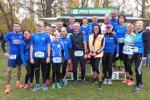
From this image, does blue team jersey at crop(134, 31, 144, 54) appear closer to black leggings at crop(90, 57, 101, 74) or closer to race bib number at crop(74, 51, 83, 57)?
black leggings at crop(90, 57, 101, 74)

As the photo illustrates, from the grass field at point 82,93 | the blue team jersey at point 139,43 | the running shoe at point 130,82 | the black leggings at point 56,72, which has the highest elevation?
the blue team jersey at point 139,43

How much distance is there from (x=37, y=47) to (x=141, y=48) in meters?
3.05

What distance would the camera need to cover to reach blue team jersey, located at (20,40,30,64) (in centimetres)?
1044

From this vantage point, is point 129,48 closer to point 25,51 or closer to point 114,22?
point 114,22

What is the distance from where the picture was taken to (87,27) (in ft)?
38.7

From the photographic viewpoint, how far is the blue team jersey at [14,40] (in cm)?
1044

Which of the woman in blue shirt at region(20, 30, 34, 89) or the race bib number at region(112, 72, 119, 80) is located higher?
the woman in blue shirt at region(20, 30, 34, 89)

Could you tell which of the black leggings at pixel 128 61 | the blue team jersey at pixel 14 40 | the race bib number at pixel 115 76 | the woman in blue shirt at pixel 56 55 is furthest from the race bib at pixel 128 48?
the blue team jersey at pixel 14 40

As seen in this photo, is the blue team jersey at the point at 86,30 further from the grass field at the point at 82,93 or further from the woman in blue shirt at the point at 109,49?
the grass field at the point at 82,93

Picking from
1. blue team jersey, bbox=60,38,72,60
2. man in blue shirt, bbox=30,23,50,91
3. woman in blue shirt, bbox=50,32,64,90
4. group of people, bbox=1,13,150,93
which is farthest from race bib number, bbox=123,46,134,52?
man in blue shirt, bbox=30,23,50,91

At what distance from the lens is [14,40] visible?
1045 centimetres

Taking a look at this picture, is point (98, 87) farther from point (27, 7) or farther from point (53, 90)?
point (27, 7)

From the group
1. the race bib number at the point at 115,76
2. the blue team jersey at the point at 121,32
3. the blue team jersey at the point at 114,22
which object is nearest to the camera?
the blue team jersey at the point at 121,32

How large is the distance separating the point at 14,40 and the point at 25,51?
47 cm
